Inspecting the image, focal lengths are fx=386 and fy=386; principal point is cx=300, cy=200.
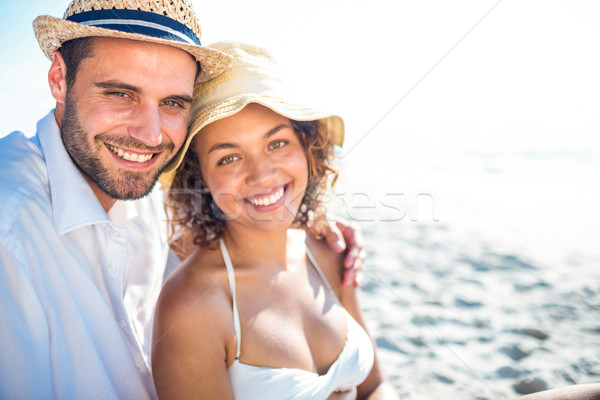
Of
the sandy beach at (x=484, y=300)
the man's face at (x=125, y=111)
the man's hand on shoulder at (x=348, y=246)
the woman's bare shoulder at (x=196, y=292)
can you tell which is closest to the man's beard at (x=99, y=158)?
the man's face at (x=125, y=111)

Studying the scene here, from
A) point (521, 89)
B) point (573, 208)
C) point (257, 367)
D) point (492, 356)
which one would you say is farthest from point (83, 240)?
point (521, 89)

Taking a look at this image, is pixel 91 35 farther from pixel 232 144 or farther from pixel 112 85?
pixel 232 144

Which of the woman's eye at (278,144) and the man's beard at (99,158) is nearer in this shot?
the man's beard at (99,158)

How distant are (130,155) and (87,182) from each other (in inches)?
10.0

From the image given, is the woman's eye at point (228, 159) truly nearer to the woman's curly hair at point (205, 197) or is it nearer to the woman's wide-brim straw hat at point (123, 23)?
the woman's curly hair at point (205, 197)

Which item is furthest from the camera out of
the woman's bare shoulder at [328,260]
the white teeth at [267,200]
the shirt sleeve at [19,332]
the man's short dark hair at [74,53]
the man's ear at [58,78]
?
the woman's bare shoulder at [328,260]

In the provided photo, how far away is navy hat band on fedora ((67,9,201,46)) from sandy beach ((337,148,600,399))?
121 inches

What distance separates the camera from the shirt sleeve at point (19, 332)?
4.90 ft

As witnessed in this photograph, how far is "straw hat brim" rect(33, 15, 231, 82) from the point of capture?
1.73 metres

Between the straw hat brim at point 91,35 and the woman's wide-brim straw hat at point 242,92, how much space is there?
8 centimetres

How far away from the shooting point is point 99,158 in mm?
1940

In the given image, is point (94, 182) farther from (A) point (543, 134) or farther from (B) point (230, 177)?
(A) point (543, 134)

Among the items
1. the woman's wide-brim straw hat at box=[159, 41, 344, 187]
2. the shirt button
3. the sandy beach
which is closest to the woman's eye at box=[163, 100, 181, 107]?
the woman's wide-brim straw hat at box=[159, 41, 344, 187]

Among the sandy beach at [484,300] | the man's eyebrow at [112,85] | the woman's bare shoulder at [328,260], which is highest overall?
the man's eyebrow at [112,85]
